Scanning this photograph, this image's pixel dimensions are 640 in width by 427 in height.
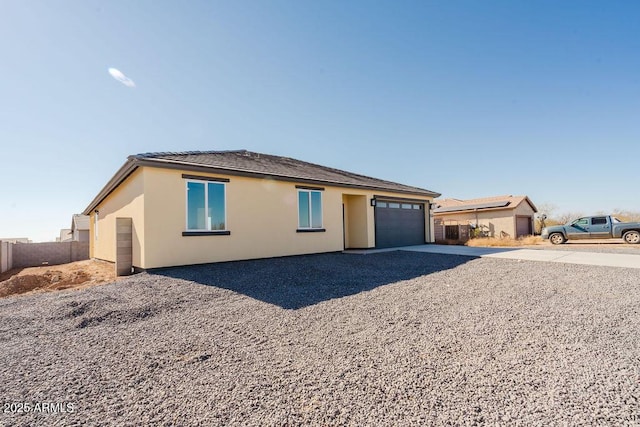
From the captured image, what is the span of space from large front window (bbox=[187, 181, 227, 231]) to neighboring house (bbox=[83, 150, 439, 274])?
0.09ft

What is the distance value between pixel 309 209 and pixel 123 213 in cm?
663

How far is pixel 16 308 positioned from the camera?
505 cm

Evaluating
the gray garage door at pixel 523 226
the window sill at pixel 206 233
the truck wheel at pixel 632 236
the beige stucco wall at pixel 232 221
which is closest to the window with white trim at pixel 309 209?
the beige stucco wall at pixel 232 221

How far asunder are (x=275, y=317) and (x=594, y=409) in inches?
136

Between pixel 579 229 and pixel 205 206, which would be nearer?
pixel 205 206

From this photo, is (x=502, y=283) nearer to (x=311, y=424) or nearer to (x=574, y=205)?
(x=311, y=424)

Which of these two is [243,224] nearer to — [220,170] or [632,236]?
[220,170]

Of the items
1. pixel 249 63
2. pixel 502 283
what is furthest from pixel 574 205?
pixel 249 63

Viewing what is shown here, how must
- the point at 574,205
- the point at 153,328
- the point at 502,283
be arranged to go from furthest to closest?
the point at 574,205 → the point at 502,283 → the point at 153,328

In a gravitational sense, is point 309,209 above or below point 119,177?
below

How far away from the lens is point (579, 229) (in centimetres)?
1645

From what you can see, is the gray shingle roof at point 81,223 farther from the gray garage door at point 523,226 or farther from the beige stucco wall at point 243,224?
the gray garage door at point 523,226

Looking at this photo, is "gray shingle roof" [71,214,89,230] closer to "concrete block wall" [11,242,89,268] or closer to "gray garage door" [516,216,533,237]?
"concrete block wall" [11,242,89,268]

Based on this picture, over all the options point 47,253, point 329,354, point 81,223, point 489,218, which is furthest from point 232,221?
point 81,223
